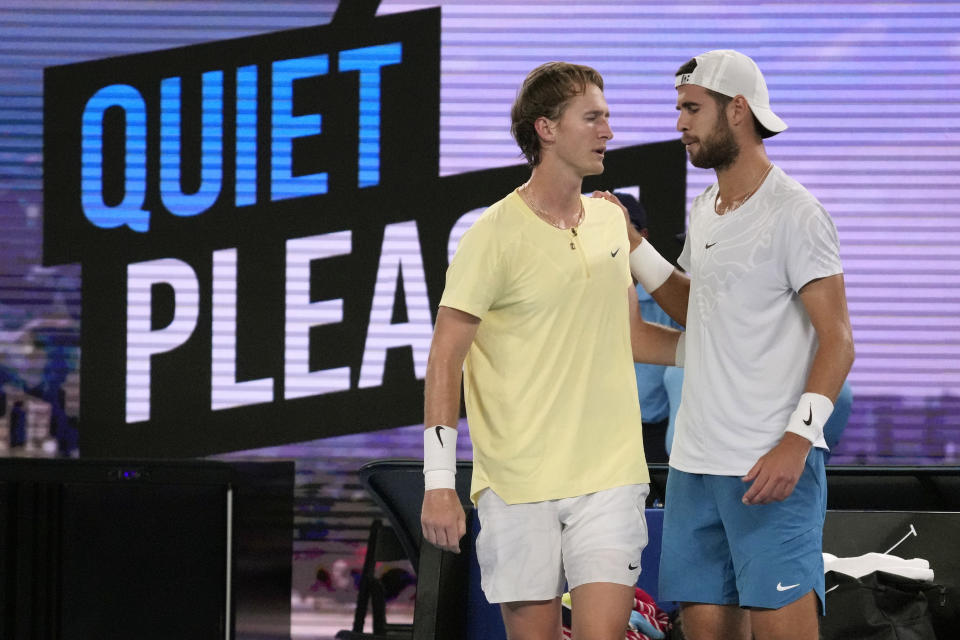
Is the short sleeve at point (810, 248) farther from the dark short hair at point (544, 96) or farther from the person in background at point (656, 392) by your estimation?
the person in background at point (656, 392)

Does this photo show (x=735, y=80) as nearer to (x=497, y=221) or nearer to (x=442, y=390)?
(x=497, y=221)

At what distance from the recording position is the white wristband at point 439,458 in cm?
249

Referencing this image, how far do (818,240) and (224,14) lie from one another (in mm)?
4236

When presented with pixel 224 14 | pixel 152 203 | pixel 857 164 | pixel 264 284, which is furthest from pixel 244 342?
pixel 857 164

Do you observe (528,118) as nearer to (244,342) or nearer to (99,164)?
(244,342)

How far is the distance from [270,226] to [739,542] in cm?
385

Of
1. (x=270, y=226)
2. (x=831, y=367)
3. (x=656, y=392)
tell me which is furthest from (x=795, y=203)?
(x=270, y=226)

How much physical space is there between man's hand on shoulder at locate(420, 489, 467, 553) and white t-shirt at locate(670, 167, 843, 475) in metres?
0.54

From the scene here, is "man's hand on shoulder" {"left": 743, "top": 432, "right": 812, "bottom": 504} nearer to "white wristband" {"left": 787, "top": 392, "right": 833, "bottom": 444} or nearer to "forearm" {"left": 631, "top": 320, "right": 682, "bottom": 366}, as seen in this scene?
"white wristband" {"left": 787, "top": 392, "right": 833, "bottom": 444}

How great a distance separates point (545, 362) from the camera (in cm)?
255

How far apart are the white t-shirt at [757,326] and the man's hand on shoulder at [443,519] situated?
1.76 ft

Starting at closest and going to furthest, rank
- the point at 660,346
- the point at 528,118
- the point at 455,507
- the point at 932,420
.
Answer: the point at 455,507, the point at 528,118, the point at 660,346, the point at 932,420

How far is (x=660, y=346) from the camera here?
2.90 m

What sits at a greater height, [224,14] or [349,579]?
[224,14]
